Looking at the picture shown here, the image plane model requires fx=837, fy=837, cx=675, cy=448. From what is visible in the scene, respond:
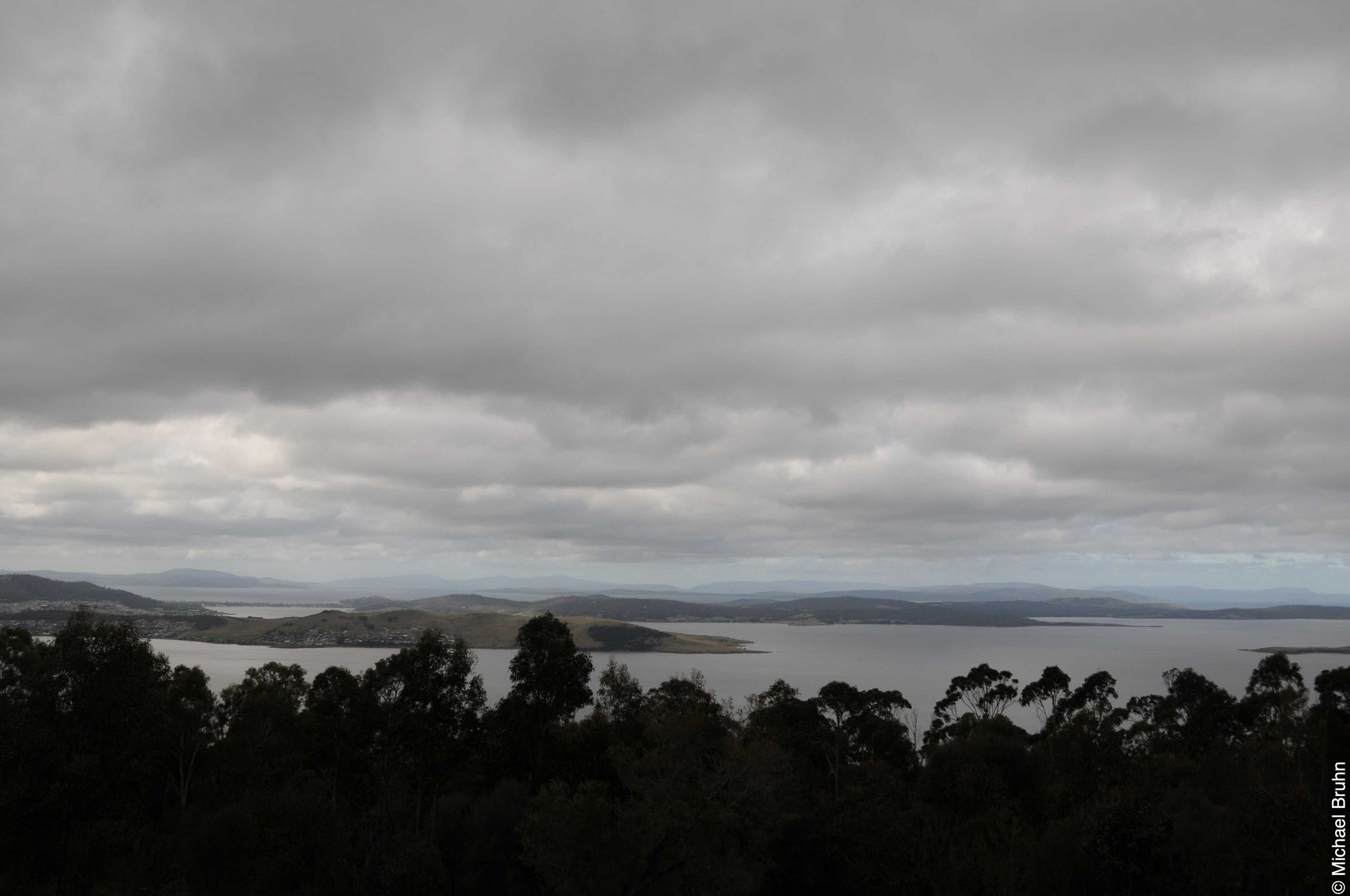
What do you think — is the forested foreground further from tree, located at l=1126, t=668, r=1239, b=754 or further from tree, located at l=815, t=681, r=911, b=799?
tree, located at l=1126, t=668, r=1239, b=754

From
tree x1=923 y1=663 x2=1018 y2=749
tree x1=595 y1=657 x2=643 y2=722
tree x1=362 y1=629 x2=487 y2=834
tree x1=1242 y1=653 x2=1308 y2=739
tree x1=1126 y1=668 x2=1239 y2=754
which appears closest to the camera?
tree x1=362 y1=629 x2=487 y2=834

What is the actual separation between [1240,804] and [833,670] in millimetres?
152119

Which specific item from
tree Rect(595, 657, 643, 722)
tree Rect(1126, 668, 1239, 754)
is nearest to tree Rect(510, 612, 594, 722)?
tree Rect(595, 657, 643, 722)

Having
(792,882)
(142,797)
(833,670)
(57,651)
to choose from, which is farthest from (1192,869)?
(833,670)

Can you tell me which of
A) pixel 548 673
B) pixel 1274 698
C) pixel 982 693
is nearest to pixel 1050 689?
pixel 982 693

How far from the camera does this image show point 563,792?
32.2 metres

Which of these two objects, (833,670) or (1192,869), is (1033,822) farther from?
(833,670)

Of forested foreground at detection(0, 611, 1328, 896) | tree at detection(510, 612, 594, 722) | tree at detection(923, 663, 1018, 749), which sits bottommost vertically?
tree at detection(923, 663, 1018, 749)

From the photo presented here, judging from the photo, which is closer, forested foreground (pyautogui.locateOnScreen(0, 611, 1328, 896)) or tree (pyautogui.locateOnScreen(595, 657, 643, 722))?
forested foreground (pyautogui.locateOnScreen(0, 611, 1328, 896))

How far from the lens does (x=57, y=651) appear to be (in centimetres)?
3177

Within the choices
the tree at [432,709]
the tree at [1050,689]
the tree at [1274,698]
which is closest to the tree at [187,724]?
the tree at [432,709]

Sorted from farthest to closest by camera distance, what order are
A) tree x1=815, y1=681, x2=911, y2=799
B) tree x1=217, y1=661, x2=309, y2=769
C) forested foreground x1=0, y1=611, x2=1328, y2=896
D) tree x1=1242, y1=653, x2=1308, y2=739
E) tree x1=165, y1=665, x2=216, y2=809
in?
1. tree x1=1242, y1=653, x2=1308, y2=739
2. tree x1=815, y1=681, x2=911, y2=799
3. tree x1=217, y1=661, x2=309, y2=769
4. tree x1=165, y1=665, x2=216, y2=809
5. forested foreground x1=0, y1=611, x2=1328, y2=896

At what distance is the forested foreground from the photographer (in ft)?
94.9

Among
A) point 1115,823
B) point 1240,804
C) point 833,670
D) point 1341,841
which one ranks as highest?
point 1341,841
